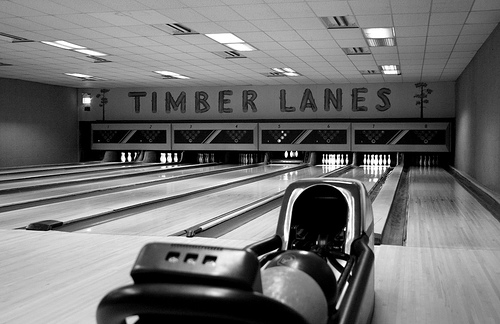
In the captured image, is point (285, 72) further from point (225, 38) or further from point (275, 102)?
point (225, 38)

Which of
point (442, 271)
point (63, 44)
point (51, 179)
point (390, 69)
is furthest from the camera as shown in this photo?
point (390, 69)

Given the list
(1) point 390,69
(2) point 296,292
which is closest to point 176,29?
(1) point 390,69

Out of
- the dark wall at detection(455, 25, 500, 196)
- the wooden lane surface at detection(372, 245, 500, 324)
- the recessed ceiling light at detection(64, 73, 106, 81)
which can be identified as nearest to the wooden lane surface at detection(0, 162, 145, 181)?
the recessed ceiling light at detection(64, 73, 106, 81)

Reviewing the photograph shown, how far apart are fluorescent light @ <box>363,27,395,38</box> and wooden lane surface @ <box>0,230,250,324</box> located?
11.5 ft

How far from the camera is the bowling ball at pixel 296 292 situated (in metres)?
1.16

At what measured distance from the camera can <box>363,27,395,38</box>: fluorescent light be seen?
19.4 feet

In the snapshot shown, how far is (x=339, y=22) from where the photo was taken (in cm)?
563

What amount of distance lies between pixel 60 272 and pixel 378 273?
155cm

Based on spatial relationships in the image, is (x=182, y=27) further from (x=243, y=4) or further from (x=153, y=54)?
(x=153, y=54)

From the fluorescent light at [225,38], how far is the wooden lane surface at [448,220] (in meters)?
2.73

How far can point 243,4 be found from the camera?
489cm

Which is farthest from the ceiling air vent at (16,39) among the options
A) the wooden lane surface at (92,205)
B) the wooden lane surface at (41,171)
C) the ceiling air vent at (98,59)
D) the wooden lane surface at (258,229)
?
the wooden lane surface at (258,229)

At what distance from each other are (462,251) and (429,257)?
0.87 ft

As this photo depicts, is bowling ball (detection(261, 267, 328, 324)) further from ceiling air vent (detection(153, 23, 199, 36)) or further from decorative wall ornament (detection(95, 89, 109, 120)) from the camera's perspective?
decorative wall ornament (detection(95, 89, 109, 120))
